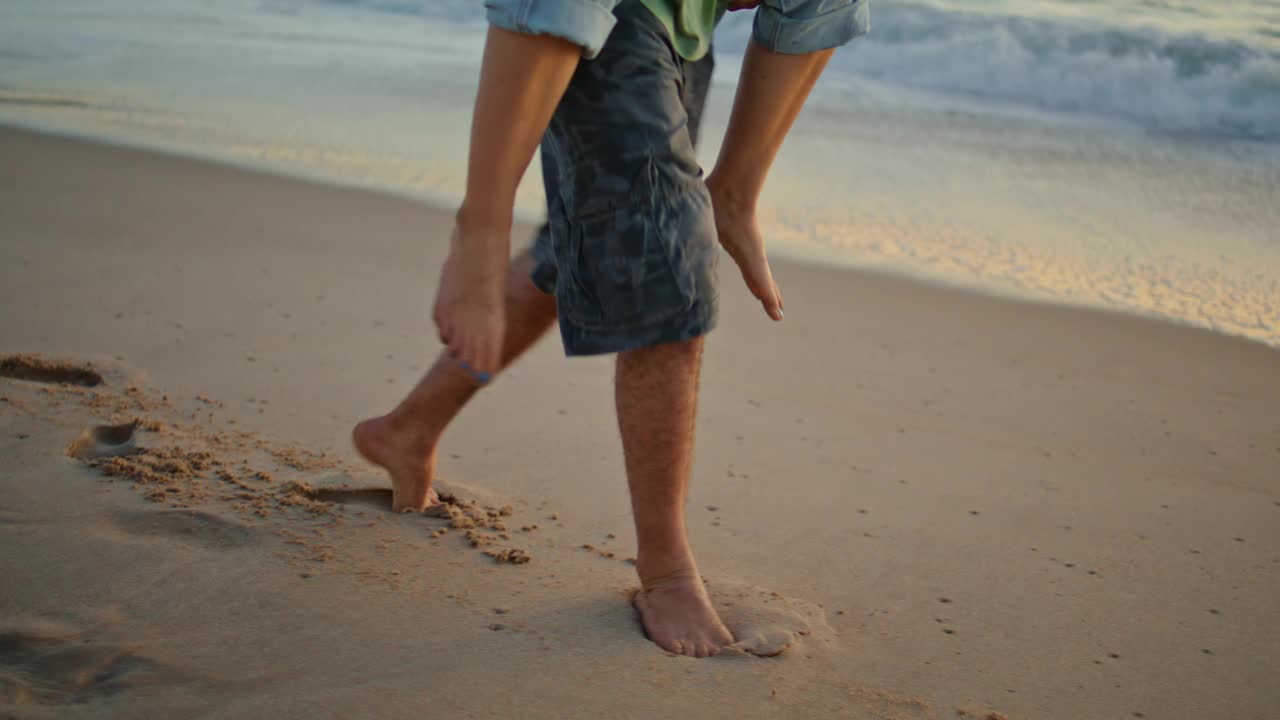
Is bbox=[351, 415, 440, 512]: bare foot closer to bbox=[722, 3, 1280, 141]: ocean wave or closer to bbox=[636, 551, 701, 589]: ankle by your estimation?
bbox=[636, 551, 701, 589]: ankle

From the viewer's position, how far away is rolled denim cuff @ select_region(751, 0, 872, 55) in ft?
5.44

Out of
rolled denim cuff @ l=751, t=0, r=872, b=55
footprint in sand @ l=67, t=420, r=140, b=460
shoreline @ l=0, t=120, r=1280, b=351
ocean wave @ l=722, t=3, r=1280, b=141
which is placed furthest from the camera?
ocean wave @ l=722, t=3, r=1280, b=141

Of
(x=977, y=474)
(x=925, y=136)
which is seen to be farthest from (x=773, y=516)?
(x=925, y=136)

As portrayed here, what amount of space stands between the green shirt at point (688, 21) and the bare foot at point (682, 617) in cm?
77

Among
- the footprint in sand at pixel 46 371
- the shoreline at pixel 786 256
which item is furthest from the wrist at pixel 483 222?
the shoreline at pixel 786 256

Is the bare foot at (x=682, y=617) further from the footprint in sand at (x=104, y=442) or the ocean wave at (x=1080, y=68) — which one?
the ocean wave at (x=1080, y=68)

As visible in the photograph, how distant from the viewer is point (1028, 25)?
10.7 metres

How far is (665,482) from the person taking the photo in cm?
168

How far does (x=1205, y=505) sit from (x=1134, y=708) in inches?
38.2

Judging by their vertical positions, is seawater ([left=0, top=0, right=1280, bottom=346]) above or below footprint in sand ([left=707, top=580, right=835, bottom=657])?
above

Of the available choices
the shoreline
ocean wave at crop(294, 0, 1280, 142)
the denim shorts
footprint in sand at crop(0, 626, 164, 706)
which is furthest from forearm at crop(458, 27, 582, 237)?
ocean wave at crop(294, 0, 1280, 142)

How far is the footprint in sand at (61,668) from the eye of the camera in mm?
1351

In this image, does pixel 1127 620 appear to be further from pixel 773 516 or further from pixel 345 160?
pixel 345 160

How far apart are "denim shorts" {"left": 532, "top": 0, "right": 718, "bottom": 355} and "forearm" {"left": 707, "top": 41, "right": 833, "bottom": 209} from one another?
6.9 inches
